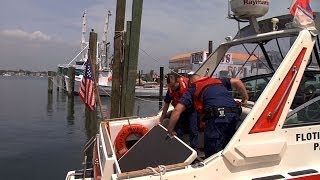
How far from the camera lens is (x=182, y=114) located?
5477mm

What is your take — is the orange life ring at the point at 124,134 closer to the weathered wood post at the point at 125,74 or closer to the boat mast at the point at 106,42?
the weathered wood post at the point at 125,74

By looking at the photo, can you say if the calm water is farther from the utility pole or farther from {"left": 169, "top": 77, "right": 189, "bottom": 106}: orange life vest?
{"left": 169, "top": 77, "right": 189, "bottom": 106}: orange life vest

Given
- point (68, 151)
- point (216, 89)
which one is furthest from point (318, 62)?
point (68, 151)

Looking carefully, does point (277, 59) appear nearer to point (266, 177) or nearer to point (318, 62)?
point (318, 62)

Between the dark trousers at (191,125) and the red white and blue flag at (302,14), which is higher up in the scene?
the red white and blue flag at (302,14)

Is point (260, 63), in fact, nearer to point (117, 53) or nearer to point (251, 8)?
point (251, 8)

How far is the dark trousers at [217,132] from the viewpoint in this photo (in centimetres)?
435

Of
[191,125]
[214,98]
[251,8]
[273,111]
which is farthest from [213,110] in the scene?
[251,8]

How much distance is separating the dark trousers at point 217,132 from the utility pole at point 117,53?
5.20 metres

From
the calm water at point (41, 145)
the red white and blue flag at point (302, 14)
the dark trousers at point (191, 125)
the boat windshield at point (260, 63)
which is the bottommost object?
the calm water at point (41, 145)

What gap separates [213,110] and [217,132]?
0.80ft

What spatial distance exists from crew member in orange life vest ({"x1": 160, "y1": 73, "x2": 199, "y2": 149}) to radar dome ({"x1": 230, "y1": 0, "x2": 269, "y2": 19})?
1358 mm

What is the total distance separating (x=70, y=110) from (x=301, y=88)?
24505 millimetres

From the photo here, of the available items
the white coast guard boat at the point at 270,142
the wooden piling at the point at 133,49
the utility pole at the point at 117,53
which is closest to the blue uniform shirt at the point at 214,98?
the white coast guard boat at the point at 270,142
